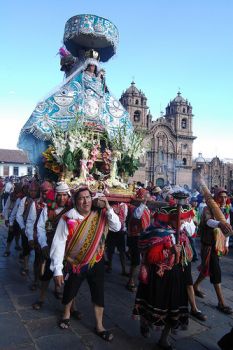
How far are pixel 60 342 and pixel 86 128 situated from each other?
216 inches

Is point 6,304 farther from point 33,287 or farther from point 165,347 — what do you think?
point 165,347

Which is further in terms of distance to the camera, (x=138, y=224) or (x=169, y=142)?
(x=169, y=142)

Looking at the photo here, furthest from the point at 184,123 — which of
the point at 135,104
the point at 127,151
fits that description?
the point at 127,151

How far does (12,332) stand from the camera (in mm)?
3738

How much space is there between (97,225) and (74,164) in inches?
147

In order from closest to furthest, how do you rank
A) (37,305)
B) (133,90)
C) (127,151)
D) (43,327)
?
1. (43,327)
2. (37,305)
3. (127,151)
4. (133,90)

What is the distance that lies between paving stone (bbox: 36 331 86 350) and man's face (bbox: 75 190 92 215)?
1.51 meters

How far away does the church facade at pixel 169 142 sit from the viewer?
5578 cm

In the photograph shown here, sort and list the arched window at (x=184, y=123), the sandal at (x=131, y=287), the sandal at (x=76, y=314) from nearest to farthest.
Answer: the sandal at (x=76, y=314)
the sandal at (x=131, y=287)
the arched window at (x=184, y=123)

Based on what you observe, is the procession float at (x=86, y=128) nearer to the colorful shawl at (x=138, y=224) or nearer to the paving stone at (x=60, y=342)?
the colorful shawl at (x=138, y=224)

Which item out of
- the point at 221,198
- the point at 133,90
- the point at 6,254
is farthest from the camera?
the point at 133,90

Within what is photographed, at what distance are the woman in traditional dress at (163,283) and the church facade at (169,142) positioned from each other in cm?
5148

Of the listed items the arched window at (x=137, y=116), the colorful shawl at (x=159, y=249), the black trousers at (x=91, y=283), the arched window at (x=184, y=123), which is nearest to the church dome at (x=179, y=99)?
the arched window at (x=184, y=123)

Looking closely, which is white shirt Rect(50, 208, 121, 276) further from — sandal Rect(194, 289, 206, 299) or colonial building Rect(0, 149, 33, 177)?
colonial building Rect(0, 149, 33, 177)
